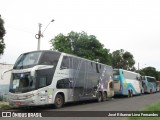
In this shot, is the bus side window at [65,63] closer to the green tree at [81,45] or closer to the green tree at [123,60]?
the green tree at [81,45]

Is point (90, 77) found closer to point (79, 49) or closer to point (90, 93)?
point (90, 93)

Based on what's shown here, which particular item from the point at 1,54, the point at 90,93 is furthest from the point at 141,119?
the point at 1,54

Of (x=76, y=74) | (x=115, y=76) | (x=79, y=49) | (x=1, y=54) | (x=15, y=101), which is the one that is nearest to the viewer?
(x=15, y=101)

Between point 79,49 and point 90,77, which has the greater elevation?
point 79,49

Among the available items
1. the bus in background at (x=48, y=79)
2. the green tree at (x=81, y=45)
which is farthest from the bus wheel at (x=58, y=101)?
the green tree at (x=81, y=45)

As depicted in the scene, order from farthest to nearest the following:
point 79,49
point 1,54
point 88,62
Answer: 1. point 79,49
2. point 1,54
3. point 88,62

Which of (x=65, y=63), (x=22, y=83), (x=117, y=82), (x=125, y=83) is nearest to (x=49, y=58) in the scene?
(x=65, y=63)

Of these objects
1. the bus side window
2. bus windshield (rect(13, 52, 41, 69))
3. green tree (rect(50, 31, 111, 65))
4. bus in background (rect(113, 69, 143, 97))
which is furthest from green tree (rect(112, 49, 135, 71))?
bus windshield (rect(13, 52, 41, 69))

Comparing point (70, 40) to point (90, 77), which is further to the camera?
point (70, 40)

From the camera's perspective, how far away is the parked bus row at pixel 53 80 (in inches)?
642

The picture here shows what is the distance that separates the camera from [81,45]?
138 ft

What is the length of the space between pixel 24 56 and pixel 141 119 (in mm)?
8972

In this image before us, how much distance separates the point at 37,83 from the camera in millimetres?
16438

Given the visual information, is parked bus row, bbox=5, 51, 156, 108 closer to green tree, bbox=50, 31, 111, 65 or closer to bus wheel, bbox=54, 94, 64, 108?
bus wheel, bbox=54, 94, 64, 108
